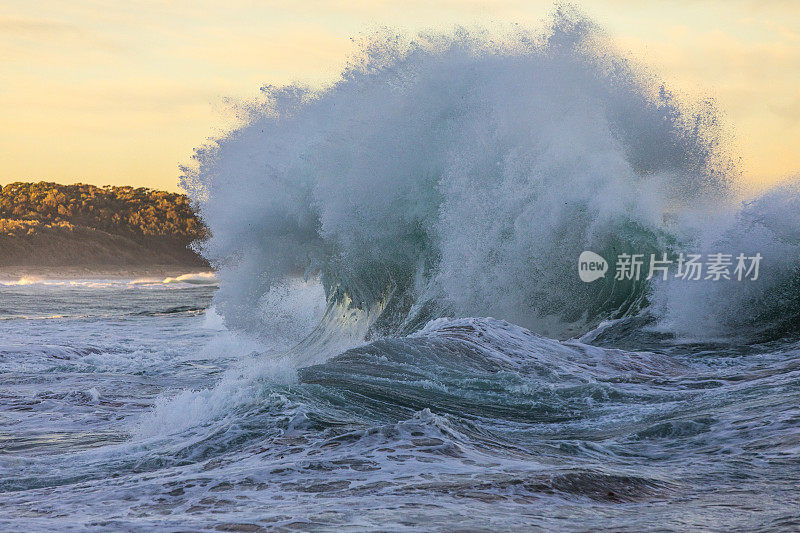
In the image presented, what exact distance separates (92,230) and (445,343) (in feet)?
310

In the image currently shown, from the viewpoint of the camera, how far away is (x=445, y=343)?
24.0 ft

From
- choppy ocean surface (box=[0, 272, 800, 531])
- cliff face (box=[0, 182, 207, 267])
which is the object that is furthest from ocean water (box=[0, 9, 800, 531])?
cliff face (box=[0, 182, 207, 267])

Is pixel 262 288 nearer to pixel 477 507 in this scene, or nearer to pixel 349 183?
pixel 349 183

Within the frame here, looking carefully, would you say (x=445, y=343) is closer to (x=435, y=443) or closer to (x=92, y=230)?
(x=435, y=443)

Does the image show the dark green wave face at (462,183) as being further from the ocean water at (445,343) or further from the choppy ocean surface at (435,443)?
the choppy ocean surface at (435,443)

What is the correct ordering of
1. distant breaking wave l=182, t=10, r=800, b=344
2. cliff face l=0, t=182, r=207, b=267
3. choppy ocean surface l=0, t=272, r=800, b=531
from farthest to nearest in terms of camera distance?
cliff face l=0, t=182, r=207, b=267 < distant breaking wave l=182, t=10, r=800, b=344 < choppy ocean surface l=0, t=272, r=800, b=531

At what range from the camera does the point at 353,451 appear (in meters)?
4.14

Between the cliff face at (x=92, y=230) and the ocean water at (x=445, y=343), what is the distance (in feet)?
235

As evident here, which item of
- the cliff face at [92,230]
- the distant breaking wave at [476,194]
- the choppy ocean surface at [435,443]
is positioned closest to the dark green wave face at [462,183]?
the distant breaking wave at [476,194]

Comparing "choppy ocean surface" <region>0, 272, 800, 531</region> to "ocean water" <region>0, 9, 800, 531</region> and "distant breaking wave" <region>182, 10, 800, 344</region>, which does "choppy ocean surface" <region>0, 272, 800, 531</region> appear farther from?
"distant breaking wave" <region>182, 10, 800, 344</region>

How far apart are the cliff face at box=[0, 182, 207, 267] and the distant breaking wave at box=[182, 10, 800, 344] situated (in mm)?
71335

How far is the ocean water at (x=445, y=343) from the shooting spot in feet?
11.8

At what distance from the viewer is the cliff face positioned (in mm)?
85188

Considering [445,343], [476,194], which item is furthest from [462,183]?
[445,343]
